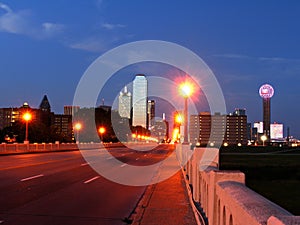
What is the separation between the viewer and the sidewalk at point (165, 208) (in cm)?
1095

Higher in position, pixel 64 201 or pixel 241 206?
pixel 241 206

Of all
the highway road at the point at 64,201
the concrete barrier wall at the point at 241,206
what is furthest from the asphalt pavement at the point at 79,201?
the concrete barrier wall at the point at 241,206

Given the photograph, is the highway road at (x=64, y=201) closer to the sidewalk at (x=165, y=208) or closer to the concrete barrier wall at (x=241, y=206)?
the sidewalk at (x=165, y=208)

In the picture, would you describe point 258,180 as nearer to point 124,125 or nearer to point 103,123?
point 103,123

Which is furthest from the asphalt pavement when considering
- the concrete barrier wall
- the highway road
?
the concrete barrier wall

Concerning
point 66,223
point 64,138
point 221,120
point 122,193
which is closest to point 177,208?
point 66,223

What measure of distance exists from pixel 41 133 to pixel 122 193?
273 feet

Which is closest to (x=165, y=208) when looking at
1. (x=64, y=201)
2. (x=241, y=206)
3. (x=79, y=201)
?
A: (x=79, y=201)

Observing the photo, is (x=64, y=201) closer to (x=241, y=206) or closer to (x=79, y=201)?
(x=79, y=201)

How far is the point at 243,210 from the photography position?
12.6ft

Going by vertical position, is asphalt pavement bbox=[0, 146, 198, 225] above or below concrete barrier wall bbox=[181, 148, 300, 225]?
below

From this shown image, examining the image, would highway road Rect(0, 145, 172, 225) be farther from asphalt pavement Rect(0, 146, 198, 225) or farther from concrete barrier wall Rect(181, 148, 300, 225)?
concrete barrier wall Rect(181, 148, 300, 225)

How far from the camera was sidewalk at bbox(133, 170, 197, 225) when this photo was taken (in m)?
10.9

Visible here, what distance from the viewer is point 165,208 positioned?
42.2 ft
